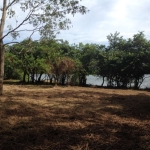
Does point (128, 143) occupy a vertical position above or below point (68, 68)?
below

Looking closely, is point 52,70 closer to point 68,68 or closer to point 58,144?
point 68,68

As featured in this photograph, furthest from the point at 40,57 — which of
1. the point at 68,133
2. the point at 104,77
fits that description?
the point at 68,133

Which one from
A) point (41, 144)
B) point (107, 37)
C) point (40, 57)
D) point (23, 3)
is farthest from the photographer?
point (107, 37)

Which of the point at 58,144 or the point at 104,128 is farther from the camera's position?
the point at 104,128

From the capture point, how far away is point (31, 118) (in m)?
5.40

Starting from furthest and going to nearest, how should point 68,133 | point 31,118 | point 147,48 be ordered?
point 147,48 → point 31,118 → point 68,133

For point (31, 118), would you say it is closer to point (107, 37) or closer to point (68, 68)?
point (68, 68)

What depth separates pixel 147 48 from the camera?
2161 centimetres

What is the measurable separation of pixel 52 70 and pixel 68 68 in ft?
5.86

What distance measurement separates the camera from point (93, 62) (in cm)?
2509

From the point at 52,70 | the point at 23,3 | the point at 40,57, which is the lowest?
the point at 52,70

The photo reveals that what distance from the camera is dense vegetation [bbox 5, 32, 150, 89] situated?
21.5 meters

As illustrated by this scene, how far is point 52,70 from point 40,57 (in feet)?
12.3

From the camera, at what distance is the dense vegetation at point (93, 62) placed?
21.5m
